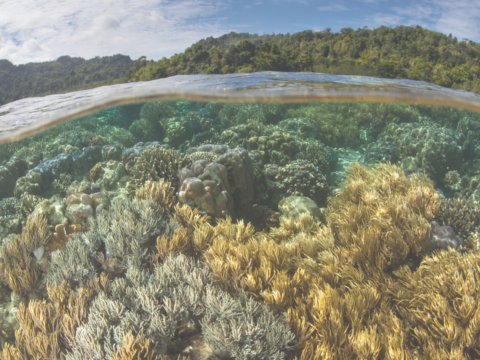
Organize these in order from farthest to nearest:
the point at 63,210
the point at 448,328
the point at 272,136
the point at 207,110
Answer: the point at 207,110
the point at 272,136
the point at 63,210
the point at 448,328

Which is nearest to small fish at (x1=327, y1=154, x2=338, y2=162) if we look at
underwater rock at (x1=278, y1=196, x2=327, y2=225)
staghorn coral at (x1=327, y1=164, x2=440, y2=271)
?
underwater rock at (x1=278, y1=196, x2=327, y2=225)

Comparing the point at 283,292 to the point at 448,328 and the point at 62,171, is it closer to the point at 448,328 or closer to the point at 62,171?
the point at 448,328

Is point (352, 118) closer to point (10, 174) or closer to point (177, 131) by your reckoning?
point (177, 131)

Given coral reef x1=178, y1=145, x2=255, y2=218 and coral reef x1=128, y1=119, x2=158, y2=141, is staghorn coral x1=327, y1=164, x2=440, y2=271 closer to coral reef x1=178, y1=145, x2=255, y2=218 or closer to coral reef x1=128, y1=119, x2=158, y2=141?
coral reef x1=178, y1=145, x2=255, y2=218

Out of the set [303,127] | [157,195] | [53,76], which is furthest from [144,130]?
[53,76]

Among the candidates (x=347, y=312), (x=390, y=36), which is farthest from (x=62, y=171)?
(x=390, y=36)

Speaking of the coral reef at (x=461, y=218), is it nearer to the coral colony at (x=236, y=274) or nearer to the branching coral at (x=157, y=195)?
the coral colony at (x=236, y=274)
